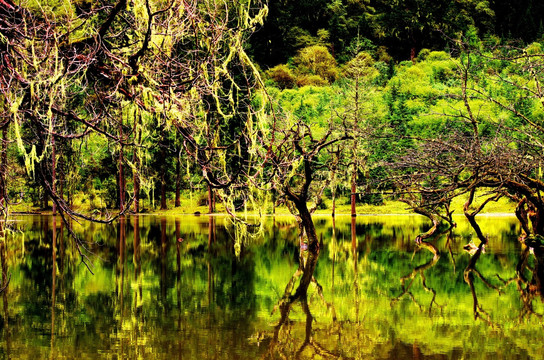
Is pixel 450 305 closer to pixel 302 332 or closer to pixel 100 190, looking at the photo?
pixel 302 332

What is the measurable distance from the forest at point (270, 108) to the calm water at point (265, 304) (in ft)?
5.25

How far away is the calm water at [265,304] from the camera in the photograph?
7.59 m

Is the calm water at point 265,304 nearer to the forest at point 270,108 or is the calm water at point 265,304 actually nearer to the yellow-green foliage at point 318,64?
the forest at point 270,108

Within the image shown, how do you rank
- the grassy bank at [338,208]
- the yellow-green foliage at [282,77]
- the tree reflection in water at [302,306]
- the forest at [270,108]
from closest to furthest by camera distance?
1. the forest at [270,108]
2. the tree reflection in water at [302,306]
3. the grassy bank at [338,208]
4. the yellow-green foliage at [282,77]

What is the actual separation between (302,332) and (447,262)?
823cm

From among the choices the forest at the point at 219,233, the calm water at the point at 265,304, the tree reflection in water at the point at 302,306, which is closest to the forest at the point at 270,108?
the forest at the point at 219,233

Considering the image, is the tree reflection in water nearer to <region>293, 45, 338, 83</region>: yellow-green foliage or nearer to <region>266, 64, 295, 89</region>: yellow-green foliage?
<region>266, 64, 295, 89</region>: yellow-green foliage

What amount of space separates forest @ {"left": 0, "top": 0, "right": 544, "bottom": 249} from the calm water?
160 centimetres

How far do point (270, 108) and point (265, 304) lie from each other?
334 cm

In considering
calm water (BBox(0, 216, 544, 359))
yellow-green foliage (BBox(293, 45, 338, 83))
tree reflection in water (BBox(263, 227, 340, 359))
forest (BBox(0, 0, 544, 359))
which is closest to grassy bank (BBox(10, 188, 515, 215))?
forest (BBox(0, 0, 544, 359))

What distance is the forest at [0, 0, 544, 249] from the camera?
4.62 m

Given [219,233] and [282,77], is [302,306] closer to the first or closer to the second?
[219,233]

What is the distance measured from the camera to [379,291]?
11766 mm

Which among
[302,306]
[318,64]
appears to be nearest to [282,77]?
[318,64]
